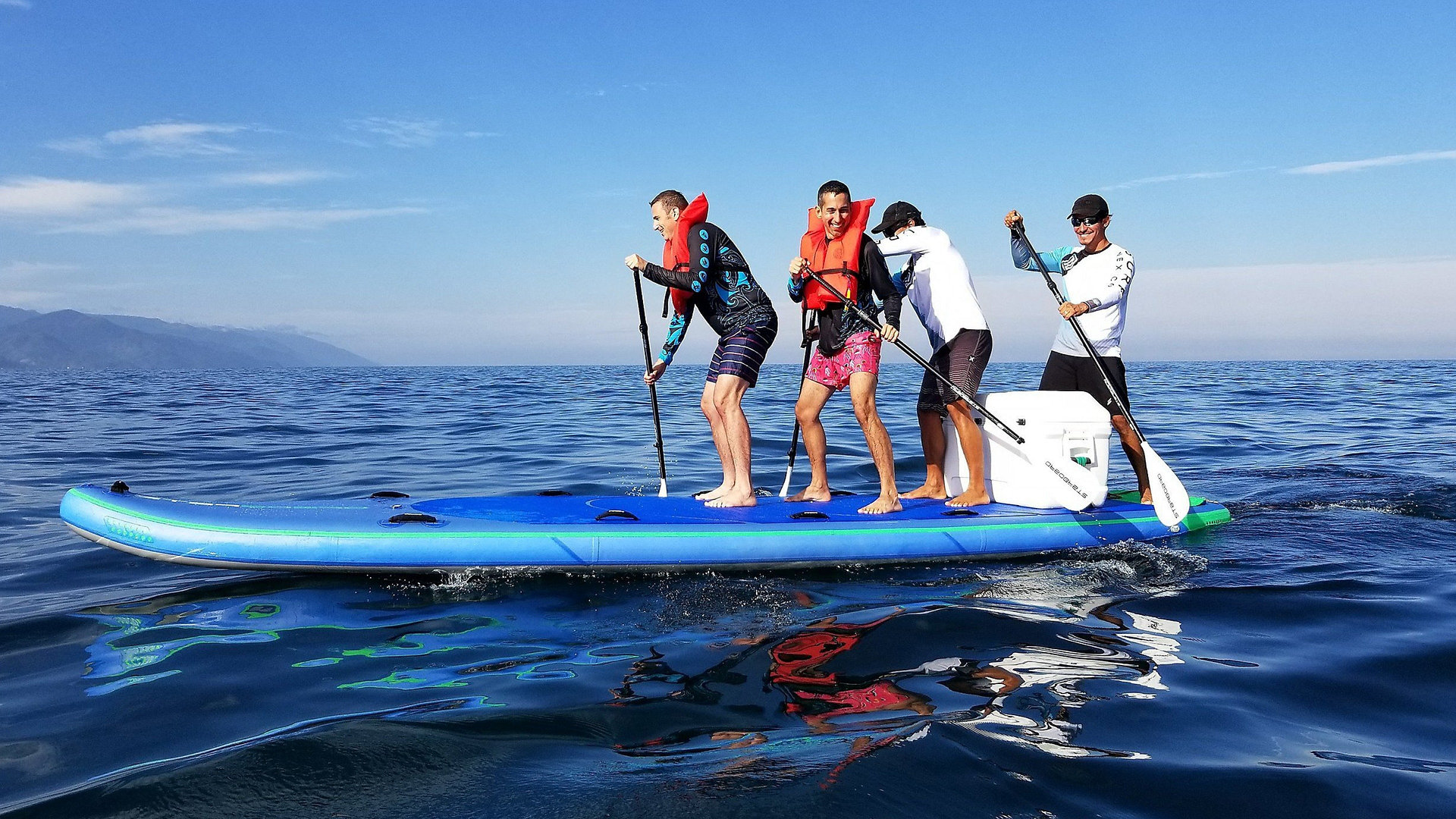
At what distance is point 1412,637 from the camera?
169 inches

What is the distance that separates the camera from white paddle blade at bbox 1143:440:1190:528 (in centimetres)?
635

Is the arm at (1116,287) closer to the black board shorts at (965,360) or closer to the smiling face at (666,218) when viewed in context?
the black board shorts at (965,360)

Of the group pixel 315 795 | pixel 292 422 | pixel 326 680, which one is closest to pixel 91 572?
pixel 326 680

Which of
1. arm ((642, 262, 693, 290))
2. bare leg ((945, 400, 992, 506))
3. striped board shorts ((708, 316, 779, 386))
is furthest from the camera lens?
bare leg ((945, 400, 992, 506))

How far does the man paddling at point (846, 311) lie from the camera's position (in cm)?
613

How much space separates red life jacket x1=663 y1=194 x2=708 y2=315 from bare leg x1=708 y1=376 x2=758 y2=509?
74 cm

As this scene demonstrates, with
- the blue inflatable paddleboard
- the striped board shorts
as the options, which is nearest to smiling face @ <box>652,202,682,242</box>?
the striped board shorts

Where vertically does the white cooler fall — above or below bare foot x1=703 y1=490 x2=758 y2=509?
above

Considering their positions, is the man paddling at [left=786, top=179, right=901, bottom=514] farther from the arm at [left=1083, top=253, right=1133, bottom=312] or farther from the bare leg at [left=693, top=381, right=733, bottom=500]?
the arm at [left=1083, top=253, right=1133, bottom=312]

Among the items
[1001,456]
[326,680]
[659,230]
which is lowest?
[326,680]

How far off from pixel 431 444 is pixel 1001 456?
877 cm

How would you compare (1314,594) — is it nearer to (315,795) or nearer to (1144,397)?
(315,795)

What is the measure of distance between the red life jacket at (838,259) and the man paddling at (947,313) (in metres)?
0.21

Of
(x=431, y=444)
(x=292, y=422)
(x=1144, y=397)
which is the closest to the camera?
(x=431, y=444)
